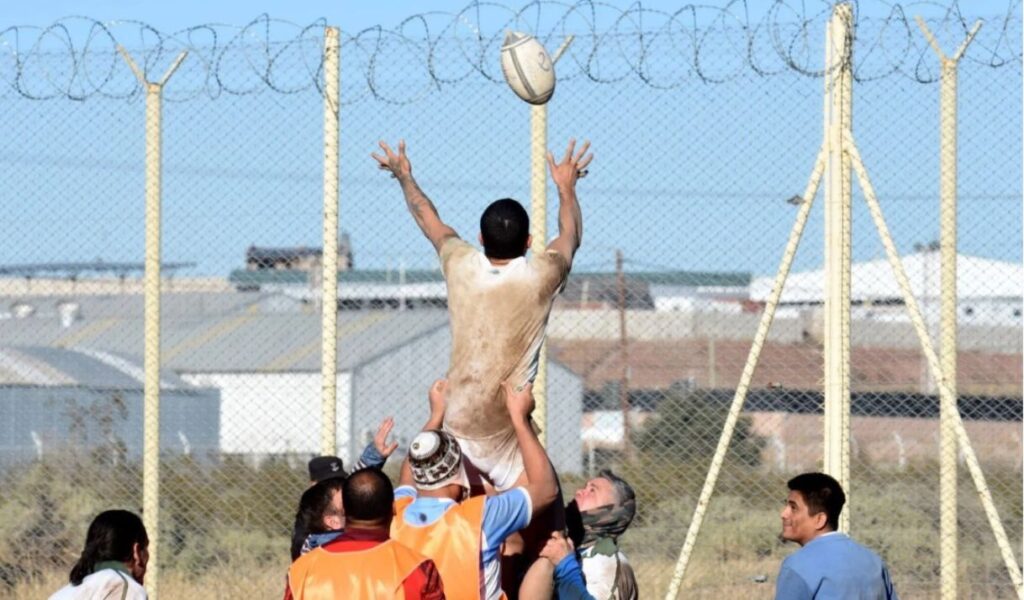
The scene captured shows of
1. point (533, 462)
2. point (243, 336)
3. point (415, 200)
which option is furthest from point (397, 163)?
point (243, 336)

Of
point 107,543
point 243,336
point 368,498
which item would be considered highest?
point 243,336

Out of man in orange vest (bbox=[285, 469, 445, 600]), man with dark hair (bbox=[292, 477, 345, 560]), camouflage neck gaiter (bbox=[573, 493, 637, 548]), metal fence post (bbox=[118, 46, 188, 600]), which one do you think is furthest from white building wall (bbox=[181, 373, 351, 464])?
man in orange vest (bbox=[285, 469, 445, 600])

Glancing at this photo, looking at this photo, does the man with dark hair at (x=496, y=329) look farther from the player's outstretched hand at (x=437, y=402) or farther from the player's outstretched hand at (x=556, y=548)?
the player's outstretched hand at (x=556, y=548)

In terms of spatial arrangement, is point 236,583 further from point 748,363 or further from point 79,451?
point 748,363

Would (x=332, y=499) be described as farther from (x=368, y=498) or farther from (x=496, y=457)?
(x=368, y=498)

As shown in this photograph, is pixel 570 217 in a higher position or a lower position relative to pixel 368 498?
higher

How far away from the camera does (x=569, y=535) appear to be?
640cm

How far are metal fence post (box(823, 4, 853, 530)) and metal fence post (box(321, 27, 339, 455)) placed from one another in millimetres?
2741

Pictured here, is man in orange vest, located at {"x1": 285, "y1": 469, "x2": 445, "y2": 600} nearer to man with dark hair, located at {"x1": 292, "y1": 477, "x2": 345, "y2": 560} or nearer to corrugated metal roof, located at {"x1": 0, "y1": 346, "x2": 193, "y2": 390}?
man with dark hair, located at {"x1": 292, "y1": 477, "x2": 345, "y2": 560}

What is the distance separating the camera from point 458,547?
5.67m

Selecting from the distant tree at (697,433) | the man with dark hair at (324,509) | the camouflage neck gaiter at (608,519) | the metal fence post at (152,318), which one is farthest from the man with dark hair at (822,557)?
the metal fence post at (152,318)

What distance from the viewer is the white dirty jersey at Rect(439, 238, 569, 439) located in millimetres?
6551

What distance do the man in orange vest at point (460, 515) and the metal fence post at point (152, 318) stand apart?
4.27 meters

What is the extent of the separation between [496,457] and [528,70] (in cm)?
203
